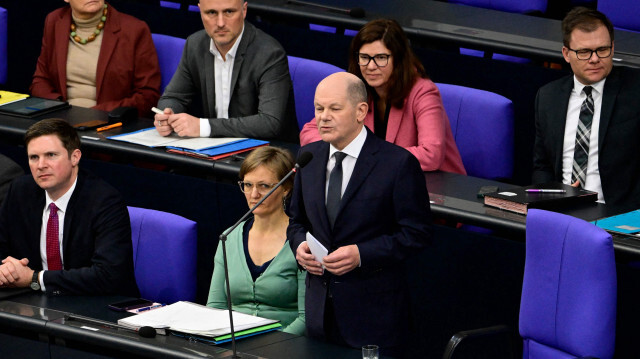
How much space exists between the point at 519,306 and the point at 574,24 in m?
1.09

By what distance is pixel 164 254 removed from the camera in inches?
167

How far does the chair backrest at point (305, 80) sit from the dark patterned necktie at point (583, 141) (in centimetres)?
125

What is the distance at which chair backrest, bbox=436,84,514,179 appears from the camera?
194 inches

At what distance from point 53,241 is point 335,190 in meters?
1.14

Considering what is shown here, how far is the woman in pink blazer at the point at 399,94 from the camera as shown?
462 centimetres

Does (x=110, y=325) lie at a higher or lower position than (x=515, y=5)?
lower

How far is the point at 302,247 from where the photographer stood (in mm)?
3668

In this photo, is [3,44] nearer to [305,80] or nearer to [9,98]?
[9,98]

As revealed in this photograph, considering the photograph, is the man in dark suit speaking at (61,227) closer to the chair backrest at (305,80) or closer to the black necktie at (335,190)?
the black necktie at (335,190)

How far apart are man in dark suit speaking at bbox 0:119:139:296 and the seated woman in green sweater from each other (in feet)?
1.23

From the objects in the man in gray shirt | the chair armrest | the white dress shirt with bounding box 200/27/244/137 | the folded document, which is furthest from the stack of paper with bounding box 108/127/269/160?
Result: the chair armrest

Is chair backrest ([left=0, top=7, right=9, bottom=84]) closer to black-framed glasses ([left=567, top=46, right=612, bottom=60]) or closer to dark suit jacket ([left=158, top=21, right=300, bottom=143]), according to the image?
dark suit jacket ([left=158, top=21, right=300, bottom=143])

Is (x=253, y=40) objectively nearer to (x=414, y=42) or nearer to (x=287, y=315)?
(x=414, y=42)

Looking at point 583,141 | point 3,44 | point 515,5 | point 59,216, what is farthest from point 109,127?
point 515,5
